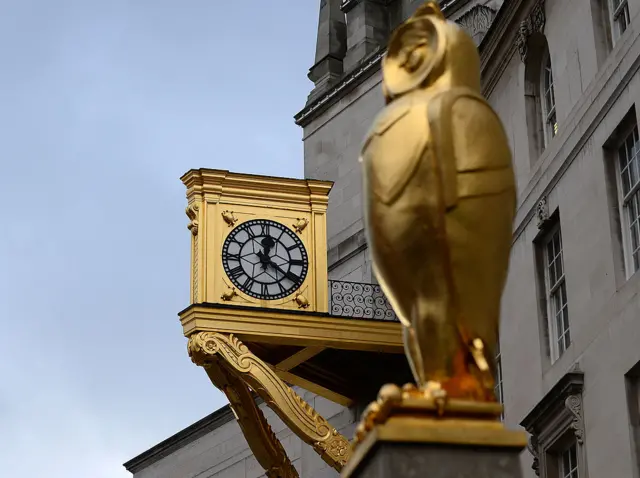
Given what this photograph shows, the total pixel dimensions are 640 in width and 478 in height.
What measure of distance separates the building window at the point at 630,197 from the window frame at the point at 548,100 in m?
2.29

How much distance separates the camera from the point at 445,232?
8273 millimetres

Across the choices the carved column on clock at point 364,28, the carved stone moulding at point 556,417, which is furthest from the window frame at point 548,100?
the carved column on clock at point 364,28

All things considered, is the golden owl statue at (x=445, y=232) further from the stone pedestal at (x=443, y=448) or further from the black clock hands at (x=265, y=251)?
the black clock hands at (x=265, y=251)

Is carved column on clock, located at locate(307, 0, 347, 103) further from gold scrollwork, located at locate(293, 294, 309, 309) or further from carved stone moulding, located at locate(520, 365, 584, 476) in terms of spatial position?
carved stone moulding, located at locate(520, 365, 584, 476)

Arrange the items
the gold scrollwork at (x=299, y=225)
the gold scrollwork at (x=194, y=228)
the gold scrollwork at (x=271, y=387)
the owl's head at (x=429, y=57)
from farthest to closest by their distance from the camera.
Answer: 1. the gold scrollwork at (x=299, y=225)
2. the gold scrollwork at (x=194, y=228)
3. the gold scrollwork at (x=271, y=387)
4. the owl's head at (x=429, y=57)

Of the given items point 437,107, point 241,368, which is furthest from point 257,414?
point 437,107

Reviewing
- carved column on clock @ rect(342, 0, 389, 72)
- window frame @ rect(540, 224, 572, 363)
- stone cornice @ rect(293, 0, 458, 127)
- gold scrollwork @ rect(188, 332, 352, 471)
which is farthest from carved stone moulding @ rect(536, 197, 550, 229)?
carved column on clock @ rect(342, 0, 389, 72)

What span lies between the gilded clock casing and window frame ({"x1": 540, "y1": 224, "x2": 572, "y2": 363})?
3.33m

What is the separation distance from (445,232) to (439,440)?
1.14 meters

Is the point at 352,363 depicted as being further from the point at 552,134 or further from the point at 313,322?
the point at 552,134

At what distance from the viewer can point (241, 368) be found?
19.5m

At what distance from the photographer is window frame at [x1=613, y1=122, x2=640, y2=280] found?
53.1ft

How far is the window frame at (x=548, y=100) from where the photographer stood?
757 inches

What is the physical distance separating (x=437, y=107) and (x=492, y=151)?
393 millimetres
